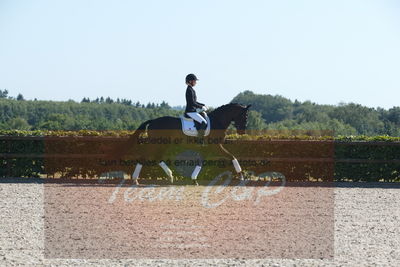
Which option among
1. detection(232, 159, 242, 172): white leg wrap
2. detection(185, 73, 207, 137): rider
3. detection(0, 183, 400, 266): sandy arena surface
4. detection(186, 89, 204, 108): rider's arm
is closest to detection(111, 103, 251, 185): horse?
detection(232, 159, 242, 172): white leg wrap

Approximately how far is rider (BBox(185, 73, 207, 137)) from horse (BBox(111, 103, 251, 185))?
0.31 metres

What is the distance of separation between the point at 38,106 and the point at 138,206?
154 m

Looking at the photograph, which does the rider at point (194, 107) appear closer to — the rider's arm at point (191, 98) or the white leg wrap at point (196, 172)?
the rider's arm at point (191, 98)

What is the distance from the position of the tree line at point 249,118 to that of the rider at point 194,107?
6122cm

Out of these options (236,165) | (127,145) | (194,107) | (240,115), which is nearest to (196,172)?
(236,165)

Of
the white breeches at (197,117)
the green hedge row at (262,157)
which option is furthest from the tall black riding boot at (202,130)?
the green hedge row at (262,157)

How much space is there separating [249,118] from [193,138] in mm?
70905

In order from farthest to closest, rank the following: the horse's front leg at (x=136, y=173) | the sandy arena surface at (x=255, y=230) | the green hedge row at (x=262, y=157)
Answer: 1. the green hedge row at (x=262, y=157)
2. the horse's front leg at (x=136, y=173)
3. the sandy arena surface at (x=255, y=230)

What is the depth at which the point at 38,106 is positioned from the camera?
522 feet

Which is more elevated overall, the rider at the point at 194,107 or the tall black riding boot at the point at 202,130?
the rider at the point at 194,107

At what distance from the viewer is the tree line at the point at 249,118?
93438 millimetres

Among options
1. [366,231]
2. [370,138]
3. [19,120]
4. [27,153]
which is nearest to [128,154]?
[27,153]

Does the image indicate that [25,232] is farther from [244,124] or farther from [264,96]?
[264,96]

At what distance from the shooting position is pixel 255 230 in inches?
359
